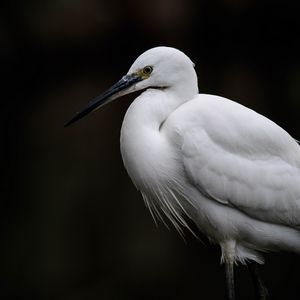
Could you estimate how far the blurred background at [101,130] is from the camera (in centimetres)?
315

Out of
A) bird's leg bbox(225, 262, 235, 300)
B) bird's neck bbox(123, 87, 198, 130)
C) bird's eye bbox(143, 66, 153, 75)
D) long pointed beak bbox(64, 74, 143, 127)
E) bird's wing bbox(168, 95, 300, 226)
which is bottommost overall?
bird's leg bbox(225, 262, 235, 300)

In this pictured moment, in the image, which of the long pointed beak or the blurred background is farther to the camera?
the blurred background

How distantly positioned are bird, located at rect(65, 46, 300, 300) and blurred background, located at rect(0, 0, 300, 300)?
114cm

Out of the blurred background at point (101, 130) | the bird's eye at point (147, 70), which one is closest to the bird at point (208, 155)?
the bird's eye at point (147, 70)

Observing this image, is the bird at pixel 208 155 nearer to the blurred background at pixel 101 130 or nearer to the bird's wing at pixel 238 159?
the bird's wing at pixel 238 159

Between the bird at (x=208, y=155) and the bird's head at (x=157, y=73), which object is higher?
the bird's head at (x=157, y=73)

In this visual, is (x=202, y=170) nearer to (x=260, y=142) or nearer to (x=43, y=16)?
(x=260, y=142)

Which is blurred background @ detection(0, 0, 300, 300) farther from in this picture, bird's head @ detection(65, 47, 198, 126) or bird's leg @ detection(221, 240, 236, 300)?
bird's head @ detection(65, 47, 198, 126)

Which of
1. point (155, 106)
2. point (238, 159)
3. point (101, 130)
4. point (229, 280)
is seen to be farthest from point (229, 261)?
point (101, 130)

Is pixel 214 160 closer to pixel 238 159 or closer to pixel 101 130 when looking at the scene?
pixel 238 159

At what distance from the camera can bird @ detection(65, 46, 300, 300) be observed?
192 centimetres

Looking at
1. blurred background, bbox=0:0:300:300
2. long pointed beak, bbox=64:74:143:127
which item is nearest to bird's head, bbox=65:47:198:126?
long pointed beak, bbox=64:74:143:127

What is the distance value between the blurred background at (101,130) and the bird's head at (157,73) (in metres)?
1.34

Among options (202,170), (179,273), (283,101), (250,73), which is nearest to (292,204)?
(202,170)
